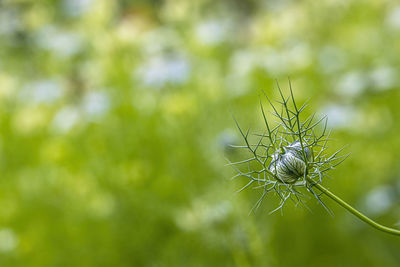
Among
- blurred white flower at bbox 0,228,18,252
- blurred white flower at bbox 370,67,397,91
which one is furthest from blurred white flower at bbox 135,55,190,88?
blurred white flower at bbox 0,228,18,252

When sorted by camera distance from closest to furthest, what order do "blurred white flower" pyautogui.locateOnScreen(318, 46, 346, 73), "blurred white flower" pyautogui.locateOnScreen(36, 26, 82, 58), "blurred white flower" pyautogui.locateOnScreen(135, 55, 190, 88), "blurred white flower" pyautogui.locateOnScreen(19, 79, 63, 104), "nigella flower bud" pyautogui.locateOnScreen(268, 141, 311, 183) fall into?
"nigella flower bud" pyautogui.locateOnScreen(268, 141, 311, 183), "blurred white flower" pyautogui.locateOnScreen(135, 55, 190, 88), "blurred white flower" pyautogui.locateOnScreen(318, 46, 346, 73), "blurred white flower" pyautogui.locateOnScreen(19, 79, 63, 104), "blurred white flower" pyautogui.locateOnScreen(36, 26, 82, 58)

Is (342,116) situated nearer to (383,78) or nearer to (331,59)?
(383,78)

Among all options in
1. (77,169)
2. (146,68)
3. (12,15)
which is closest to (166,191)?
(77,169)

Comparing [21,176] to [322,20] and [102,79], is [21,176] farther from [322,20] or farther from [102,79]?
[322,20]

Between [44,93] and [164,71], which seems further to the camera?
[44,93]

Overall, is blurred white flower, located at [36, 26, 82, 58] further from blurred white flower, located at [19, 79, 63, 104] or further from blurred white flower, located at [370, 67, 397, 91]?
→ blurred white flower, located at [370, 67, 397, 91]

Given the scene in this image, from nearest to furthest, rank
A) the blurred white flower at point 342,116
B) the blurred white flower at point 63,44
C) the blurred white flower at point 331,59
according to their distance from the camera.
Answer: the blurred white flower at point 342,116
the blurred white flower at point 331,59
the blurred white flower at point 63,44

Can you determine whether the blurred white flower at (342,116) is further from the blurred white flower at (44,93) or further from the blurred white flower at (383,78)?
the blurred white flower at (44,93)

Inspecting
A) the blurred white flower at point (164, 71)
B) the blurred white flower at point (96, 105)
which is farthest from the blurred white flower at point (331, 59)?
the blurred white flower at point (96, 105)

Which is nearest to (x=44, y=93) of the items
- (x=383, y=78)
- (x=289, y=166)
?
(x=383, y=78)
